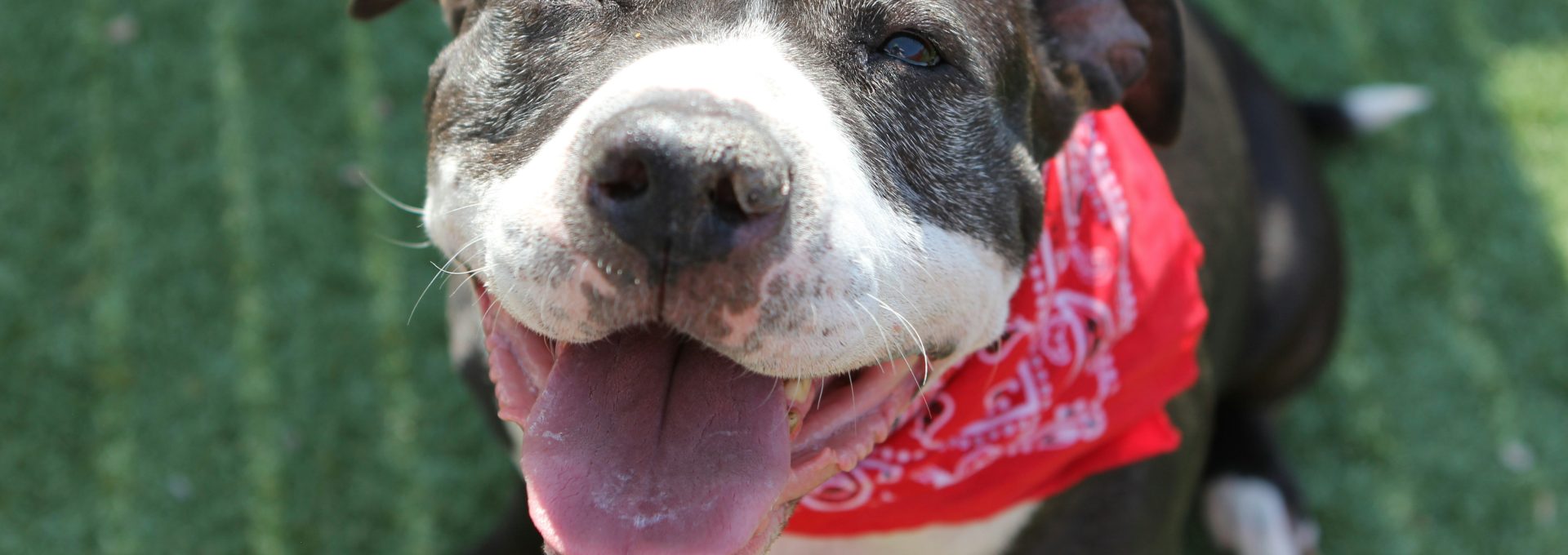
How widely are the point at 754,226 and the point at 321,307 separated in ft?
→ 8.93

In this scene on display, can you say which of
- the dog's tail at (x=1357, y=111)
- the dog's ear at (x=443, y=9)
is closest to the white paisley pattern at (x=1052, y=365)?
the dog's ear at (x=443, y=9)

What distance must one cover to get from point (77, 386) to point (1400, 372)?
13.7 feet

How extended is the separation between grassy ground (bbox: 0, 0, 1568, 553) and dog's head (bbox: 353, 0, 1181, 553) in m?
1.83

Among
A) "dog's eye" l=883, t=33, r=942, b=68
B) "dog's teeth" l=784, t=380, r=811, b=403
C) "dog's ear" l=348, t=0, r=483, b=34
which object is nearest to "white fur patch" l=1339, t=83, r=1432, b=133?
"dog's eye" l=883, t=33, r=942, b=68

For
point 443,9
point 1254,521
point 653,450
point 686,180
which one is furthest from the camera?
point 1254,521

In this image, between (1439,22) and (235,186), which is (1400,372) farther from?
(235,186)

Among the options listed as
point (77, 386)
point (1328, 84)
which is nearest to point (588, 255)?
point (77, 386)

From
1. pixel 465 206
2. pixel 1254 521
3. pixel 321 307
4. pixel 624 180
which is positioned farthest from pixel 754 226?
pixel 321 307

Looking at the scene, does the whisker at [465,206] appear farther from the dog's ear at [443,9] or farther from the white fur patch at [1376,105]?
the white fur patch at [1376,105]

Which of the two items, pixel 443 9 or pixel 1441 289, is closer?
pixel 443 9

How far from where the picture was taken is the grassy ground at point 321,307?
385cm

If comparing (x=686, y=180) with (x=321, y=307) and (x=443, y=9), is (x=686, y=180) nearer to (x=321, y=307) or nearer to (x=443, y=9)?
(x=443, y=9)

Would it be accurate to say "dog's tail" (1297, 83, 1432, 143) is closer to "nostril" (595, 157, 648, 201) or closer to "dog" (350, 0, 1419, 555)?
"dog" (350, 0, 1419, 555)

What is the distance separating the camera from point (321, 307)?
4.14 metres
